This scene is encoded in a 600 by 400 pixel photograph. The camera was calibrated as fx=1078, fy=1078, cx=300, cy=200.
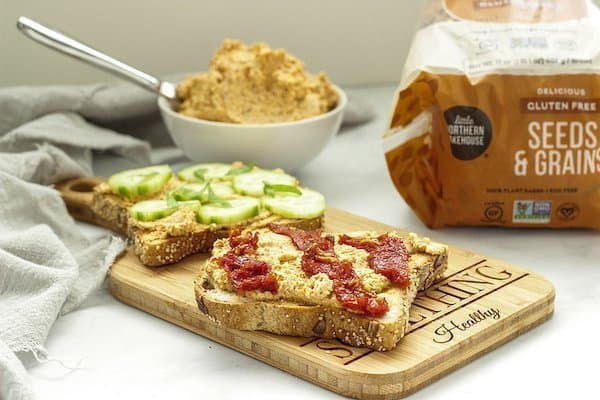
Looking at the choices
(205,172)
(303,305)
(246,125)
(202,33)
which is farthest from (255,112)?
(303,305)

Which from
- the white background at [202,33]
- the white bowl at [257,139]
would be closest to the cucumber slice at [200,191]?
the white bowl at [257,139]

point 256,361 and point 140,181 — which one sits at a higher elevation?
point 140,181

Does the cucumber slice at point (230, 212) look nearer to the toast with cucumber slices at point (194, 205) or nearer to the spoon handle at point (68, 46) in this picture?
the toast with cucumber slices at point (194, 205)

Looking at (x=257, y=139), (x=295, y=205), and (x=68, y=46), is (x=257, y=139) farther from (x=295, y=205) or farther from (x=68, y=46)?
(x=68, y=46)

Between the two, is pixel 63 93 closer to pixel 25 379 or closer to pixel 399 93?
pixel 399 93


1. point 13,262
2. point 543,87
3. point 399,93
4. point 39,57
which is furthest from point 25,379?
point 39,57

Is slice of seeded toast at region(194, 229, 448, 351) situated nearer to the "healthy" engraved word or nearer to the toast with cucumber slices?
the "healthy" engraved word
